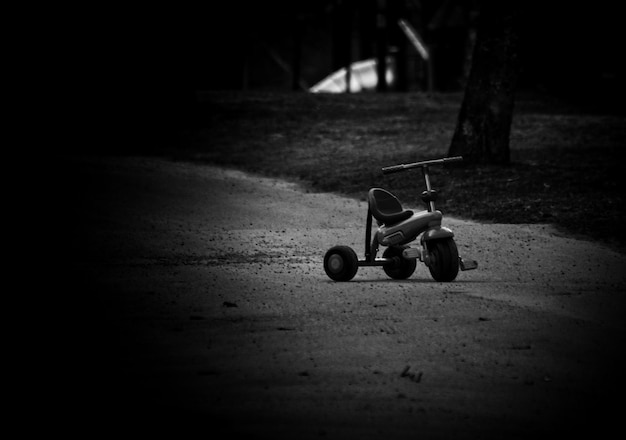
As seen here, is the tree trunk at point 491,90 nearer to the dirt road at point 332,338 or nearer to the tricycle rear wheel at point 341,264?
the dirt road at point 332,338

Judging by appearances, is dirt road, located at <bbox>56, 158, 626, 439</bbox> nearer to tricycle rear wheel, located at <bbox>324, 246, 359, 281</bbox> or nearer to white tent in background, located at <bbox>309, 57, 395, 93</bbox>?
tricycle rear wheel, located at <bbox>324, 246, 359, 281</bbox>

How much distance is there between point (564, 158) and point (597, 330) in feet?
44.7

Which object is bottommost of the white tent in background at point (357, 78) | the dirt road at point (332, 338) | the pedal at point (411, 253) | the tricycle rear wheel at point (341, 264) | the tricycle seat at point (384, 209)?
the dirt road at point (332, 338)

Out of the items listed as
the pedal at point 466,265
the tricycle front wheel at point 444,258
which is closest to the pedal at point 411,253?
the tricycle front wheel at point 444,258

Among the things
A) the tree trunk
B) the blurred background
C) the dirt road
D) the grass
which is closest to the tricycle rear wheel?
the dirt road

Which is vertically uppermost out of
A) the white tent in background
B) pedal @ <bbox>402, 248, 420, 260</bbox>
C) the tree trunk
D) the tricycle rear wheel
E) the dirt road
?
the white tent in background

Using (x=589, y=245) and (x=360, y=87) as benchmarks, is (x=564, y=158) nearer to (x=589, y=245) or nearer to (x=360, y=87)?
(x=589, y=245)

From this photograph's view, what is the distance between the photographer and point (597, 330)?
7691mm

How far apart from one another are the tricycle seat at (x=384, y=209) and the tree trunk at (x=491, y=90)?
31.7ft

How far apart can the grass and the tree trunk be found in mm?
541

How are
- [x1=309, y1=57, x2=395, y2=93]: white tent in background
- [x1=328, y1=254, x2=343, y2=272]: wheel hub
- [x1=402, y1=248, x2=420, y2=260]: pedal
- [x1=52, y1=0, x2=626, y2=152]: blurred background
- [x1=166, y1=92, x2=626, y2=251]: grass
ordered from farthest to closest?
[x1=309, y1=57, x2=395, y2=93]: white tent in background → [x1=52, y1=0, x2=626, y2=152]: blurred background → [x1=166, y1=92, x2=626, y2=251]: grass → [x1=328, y1=254, x2=343, y2=272]: wheel hub → [x1=402, y1=248, x2=420, y2=260]: pedal

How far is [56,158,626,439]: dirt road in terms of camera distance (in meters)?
5.68

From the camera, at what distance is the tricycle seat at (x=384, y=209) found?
9602 millimetres

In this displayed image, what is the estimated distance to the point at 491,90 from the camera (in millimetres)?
19109
